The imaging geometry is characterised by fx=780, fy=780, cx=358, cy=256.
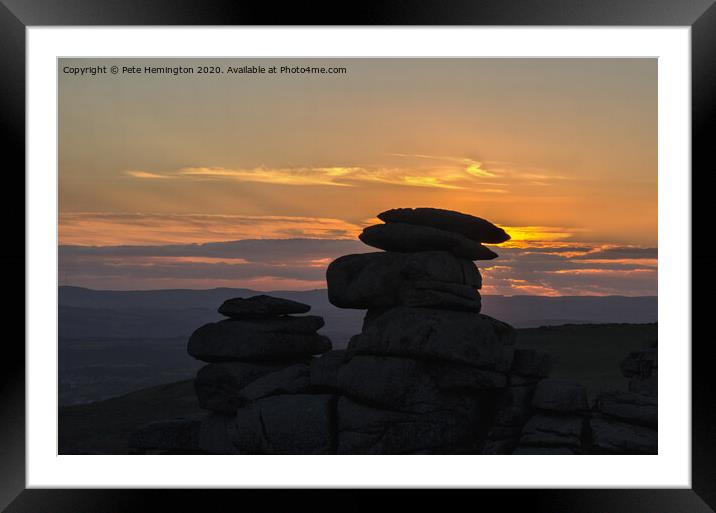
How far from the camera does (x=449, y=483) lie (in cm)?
1002

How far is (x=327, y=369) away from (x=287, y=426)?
1840 mm

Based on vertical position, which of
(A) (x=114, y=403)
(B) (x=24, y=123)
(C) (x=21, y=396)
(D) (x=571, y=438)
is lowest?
(A) (x=114, y=403)

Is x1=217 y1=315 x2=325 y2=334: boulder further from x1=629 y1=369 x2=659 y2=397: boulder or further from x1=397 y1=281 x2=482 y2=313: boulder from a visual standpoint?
x1=629 y1=369 x2=659 y2=397: boulder

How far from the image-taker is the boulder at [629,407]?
19266 mm

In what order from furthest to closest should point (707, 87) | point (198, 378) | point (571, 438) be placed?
point (198, 378) < point (571, 438) < point (707, 87)

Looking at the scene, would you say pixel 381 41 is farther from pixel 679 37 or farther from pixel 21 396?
pixel 21 396

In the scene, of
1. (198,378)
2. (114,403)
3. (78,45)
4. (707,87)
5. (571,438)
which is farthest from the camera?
(114,403)

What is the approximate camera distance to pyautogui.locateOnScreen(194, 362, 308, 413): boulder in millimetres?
20672

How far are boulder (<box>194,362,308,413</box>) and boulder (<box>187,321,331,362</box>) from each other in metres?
0.29

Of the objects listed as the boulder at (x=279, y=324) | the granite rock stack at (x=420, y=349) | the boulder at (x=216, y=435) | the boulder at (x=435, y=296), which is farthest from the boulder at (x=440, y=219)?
the boulder at (x=216, y=435)

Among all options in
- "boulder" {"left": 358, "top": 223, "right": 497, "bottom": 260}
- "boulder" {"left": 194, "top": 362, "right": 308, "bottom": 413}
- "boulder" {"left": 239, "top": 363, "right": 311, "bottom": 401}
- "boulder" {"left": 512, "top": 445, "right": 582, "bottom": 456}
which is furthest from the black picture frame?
"boulder" {"left": 358, "top": 223, "right": 497, "bottom": 260}

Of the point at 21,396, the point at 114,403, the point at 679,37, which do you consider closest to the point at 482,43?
the point at 679,37

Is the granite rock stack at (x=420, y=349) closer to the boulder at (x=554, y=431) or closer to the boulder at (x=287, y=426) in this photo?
the boulder at (x=287, y=426)

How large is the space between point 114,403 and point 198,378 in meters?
22.0
